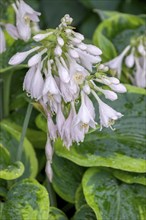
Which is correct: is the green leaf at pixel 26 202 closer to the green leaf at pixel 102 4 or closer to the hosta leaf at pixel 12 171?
the hosta leaf at pixel 12 171

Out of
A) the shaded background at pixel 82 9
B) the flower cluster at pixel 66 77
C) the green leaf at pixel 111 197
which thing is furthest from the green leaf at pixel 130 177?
the shaded background at pixel 82 9

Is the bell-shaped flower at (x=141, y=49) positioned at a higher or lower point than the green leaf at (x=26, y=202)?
higher

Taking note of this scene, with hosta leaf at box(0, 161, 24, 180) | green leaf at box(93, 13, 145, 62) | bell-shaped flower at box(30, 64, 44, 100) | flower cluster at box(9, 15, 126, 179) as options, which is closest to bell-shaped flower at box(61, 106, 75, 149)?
flower cluster at box(9, 15, 126, 179)

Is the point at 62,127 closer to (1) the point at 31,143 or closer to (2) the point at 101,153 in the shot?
(2) the point at 101,153

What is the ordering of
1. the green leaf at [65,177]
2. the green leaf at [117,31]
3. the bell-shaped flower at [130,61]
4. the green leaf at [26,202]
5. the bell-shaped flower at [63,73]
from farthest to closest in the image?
the green leaf at [117,31] → the bell-shaped flower at [130,61] → the green leaf at [65,177] → the green leaf at [26,202] → the bell-shaped flower at [63,73]

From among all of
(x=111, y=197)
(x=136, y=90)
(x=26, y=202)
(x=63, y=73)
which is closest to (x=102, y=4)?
(x=136, y=90)

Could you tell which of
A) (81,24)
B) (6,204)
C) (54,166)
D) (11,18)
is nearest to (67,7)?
(81,24)

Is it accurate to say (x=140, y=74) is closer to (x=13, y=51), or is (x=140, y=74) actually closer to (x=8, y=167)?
(x=13, y=51)
